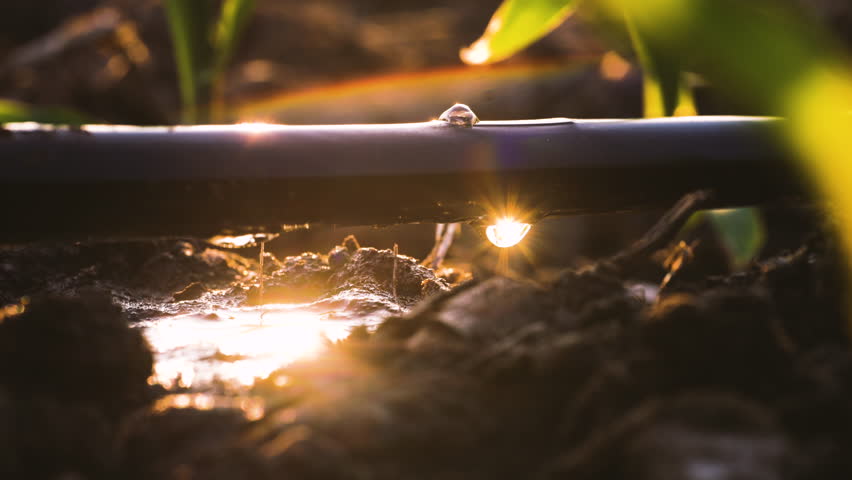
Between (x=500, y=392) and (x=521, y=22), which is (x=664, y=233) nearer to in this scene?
(x=500, y=392)

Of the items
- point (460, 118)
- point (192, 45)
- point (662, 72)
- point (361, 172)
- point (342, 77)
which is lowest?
point (361, 172)

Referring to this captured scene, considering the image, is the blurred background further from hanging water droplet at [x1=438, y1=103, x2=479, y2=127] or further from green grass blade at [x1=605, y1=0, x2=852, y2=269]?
green grass blade at [x1=605, y1=0, x2=852, y2=269]

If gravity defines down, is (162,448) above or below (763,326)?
below

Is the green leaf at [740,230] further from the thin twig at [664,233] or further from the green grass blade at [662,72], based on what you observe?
the thin twig at [664,233]

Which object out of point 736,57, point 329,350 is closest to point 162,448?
point 329,350

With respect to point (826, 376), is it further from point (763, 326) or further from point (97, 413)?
point (97, 413)

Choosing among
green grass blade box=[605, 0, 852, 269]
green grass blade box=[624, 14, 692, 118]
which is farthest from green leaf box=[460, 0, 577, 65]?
green grass blade box=[605, 0, 852, 269]

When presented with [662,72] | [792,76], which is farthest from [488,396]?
[662,72]
